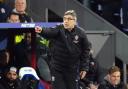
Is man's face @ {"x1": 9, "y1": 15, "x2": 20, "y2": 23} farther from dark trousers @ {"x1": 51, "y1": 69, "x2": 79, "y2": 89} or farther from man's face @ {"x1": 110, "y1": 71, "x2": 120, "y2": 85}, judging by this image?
man's face @ {"x1": 110, "y1": 71, "x2": 120, "y2": 85}

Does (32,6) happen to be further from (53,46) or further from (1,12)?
(53,46)

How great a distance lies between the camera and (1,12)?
13141 millimetres

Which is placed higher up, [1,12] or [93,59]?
[1,12]

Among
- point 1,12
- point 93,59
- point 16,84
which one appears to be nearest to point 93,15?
point 93,59

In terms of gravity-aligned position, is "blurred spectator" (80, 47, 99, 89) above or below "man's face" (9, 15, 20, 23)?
below

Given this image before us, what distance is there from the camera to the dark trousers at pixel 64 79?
10.9m

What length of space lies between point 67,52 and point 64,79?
485 millimetres

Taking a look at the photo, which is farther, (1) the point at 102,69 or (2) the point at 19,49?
(1) the point at 102,69

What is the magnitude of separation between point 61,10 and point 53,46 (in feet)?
14.9

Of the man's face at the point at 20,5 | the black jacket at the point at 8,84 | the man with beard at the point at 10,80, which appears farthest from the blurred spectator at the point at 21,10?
the black jacket at the point at 8,84

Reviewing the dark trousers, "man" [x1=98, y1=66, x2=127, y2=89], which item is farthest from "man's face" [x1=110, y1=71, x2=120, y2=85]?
the dark trousers

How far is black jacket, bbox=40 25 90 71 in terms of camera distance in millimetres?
10820

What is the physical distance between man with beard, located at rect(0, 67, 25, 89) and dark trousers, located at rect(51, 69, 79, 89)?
4.02 ft

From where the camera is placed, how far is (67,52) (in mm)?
10852
